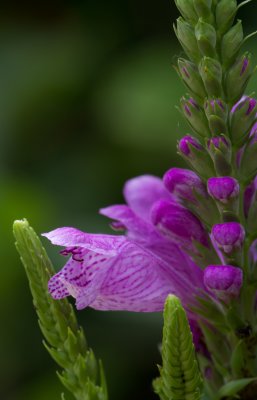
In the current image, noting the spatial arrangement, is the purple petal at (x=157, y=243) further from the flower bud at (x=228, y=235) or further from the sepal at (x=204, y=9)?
the sepal at (x=204, y=9)

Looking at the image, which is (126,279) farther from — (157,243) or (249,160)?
(249,160)

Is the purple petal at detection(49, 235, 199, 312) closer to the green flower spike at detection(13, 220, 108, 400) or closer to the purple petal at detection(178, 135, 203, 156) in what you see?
the green flower spike at detection(13, 220, 108, 400)

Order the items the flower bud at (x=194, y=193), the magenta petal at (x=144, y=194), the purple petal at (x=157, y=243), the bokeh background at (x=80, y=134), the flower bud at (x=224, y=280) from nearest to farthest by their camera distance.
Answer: the flower bud at (x=224, y=280)
the flower bud at (x=194, y=193)
the purple petal at (x=157, y=243)
the magenta petal at (x=144, y=194)
the bokeh background at (x=80, y=134)

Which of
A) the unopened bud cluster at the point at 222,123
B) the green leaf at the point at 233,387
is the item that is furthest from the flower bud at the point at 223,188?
the green leaf at the point at 233,387

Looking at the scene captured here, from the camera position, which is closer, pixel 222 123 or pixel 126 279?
pixel 222 123

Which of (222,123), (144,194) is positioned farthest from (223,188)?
(144,194)

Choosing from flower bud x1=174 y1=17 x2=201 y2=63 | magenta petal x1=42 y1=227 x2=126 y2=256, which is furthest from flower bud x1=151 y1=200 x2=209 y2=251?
flower bud x1=174 y1=17 x2=201 y2=63
